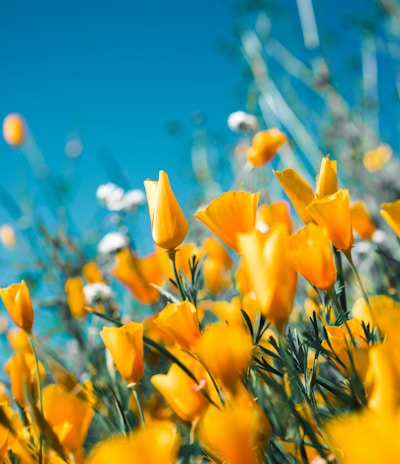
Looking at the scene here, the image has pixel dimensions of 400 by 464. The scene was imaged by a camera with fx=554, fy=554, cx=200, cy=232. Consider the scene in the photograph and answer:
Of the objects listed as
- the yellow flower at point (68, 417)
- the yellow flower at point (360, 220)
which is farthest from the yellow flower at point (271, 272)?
the yellow flower at point (360, 220)

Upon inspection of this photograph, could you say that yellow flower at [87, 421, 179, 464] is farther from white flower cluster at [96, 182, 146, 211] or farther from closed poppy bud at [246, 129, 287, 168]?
white flower cluster at [96, 182, 146, 211]

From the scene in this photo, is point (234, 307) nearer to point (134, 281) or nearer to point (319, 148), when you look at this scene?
point (134, 281)

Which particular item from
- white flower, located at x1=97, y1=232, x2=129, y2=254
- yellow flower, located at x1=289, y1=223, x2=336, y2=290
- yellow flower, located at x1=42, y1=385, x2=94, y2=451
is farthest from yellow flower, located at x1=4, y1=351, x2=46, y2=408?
white flower, located at x1=97, y1=232, x2=129, y2=254

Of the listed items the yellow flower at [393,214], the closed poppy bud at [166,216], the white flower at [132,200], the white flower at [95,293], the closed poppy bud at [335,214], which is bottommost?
the yellow flower at [393,214]

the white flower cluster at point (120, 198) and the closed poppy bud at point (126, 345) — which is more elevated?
the white flower cluster at point (120, 198)

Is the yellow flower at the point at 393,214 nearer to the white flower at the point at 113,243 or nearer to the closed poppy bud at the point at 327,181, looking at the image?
the closed poppy bud at the point at 327,181

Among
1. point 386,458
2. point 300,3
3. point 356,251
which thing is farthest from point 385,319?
point 300,3

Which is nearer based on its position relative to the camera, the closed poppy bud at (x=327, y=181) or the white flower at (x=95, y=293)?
the closed poppy bud at (x=327, y=181)
